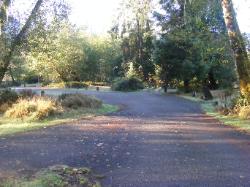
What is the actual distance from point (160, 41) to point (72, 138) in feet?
99.8

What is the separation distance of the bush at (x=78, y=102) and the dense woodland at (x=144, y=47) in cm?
295

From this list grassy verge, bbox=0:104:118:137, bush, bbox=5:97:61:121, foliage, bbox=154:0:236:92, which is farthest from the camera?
foliage, bbox=154:0:236:92

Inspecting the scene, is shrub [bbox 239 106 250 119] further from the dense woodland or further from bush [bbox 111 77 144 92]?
bush [bbox 111 77 144 92]

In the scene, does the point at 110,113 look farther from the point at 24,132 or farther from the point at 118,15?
the point at 118,15

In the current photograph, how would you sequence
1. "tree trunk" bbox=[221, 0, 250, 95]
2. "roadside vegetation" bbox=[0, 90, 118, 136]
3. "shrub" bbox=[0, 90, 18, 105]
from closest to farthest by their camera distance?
"roadside vegetation" bbox=[0, 90, 118, 136] → "tree trunk" bbox=[221, 0, 250, 95] → "shrub" bbox=[0, 90, 18, 105]

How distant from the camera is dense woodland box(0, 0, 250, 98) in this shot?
20.3 m

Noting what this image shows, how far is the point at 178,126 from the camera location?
58.7 ft

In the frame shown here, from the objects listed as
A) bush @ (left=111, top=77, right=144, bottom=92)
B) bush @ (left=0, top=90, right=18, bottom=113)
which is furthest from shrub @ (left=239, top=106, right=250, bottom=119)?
bush @ (left=111, top=77, right=144, bottom=92)

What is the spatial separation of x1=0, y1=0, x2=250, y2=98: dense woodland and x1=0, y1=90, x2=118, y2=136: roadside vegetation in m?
2.24

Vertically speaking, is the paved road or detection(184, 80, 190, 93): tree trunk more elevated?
detection(184, 80, 190, 93): tree trunk

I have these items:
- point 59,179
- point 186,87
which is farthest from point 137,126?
point 186,87

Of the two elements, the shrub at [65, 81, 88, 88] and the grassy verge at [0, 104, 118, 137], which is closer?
the grassy verge at [0, 104, 118, 137]

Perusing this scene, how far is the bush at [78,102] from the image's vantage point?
24.8 metres

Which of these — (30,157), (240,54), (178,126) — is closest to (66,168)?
(30,157)
